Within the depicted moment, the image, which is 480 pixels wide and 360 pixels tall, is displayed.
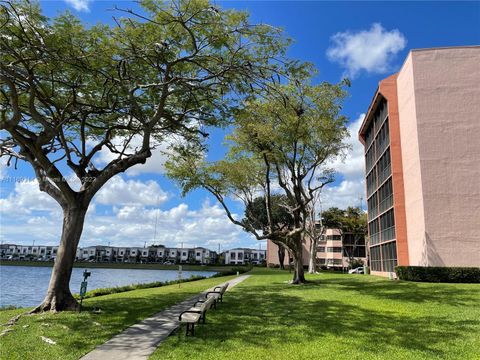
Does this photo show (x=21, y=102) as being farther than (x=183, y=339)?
Yes

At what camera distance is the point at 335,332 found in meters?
8.55

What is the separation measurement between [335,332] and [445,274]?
55.0ft

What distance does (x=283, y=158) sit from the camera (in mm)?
21984

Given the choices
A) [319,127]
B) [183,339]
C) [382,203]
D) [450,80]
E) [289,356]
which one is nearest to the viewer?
[289,356]

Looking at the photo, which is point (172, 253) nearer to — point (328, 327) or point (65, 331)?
point (65, 331)

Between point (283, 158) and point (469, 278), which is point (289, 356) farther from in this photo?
point (469, 278)

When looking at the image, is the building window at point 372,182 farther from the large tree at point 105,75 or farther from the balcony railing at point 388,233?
the large tree at point 105,75

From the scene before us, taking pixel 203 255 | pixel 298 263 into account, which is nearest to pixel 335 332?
pixel 298 263

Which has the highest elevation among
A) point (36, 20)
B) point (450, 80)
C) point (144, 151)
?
point (450, 80)

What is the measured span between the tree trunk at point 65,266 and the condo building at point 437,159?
20011mm

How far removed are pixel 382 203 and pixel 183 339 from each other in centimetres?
2948

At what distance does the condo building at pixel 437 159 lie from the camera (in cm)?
2312

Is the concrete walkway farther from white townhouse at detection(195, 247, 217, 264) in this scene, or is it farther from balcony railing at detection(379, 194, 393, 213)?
white townhouse at detection(195, 247, 217, 264)

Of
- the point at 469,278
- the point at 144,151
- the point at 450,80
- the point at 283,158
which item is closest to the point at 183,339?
the point at 144,151
